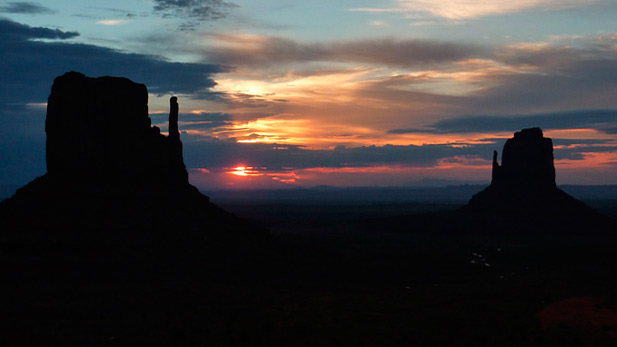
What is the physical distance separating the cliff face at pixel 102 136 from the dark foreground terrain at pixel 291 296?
26.8 feet

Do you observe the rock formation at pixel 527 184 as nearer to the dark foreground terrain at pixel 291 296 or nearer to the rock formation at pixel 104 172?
the dark foreground terrain at pixel 291 296

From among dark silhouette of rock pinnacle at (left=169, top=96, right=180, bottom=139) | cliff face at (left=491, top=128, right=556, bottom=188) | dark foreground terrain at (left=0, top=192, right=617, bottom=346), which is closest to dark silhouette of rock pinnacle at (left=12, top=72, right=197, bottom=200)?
dark silhouette of rock pinnacle at (left=169, top=96, right=180, bottom=139)

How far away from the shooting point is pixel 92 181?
71.8 meters

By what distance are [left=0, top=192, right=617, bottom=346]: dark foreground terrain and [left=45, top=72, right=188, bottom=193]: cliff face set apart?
8.17 metres

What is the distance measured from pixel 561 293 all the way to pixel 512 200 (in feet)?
347

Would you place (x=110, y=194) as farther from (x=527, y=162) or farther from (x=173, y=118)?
(x=527, y=162)

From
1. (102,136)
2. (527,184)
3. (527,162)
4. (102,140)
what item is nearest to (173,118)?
(102,136)

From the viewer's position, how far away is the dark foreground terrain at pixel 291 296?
125 ft

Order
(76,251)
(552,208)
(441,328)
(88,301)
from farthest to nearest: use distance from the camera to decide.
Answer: (552,208)
(76,251)
(88,301)
(441,328)

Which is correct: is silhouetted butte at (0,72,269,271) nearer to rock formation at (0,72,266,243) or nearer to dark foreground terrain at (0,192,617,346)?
rock formation at (0,72,266,243)

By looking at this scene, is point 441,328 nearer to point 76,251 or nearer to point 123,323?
Answer: point 123,323

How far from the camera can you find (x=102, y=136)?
73250 mm

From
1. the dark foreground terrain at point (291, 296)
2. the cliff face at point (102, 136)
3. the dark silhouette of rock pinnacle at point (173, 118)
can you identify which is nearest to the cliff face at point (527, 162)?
the dark foreground terrain at point (291, 296)

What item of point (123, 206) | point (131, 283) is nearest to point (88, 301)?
point (131, 283)
